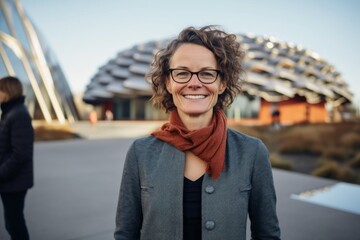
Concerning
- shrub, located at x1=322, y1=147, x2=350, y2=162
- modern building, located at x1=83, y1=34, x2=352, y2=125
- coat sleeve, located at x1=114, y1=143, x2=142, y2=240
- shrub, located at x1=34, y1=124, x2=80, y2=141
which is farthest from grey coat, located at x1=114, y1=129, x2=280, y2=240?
modern building, located at x1=83, y1=34, x2=352, y2=125

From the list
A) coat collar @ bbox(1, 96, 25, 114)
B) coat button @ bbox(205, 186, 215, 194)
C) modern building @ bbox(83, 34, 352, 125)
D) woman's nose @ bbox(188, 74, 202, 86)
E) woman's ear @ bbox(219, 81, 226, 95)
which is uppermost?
woman's nose @ bbox(188, 74, 202, 86)

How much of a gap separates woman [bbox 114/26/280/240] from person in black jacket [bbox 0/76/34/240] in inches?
68.6

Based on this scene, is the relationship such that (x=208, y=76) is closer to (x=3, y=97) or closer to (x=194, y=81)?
(x=194, y=81)

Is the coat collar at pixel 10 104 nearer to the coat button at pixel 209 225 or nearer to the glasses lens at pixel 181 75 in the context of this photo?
the glasses lens at pixel 181 75

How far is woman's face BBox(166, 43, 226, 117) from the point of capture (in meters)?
1.59

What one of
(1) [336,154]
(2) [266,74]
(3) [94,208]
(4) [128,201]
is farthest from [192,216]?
(2) [266,74]

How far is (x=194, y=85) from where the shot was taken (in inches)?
62.9

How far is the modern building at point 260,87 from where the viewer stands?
35.5 m

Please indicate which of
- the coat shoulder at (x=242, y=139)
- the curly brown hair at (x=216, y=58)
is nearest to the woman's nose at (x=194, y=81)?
the curly brown hair at (x=216, y=58)

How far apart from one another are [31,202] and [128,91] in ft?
103

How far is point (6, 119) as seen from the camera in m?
2.90

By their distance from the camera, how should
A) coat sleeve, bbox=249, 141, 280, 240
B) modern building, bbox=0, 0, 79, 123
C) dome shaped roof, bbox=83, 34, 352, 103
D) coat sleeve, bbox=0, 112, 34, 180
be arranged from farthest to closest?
dome shaped roof, bbox=83, 34, 352, 103 → modern building, bbox=0, 0, 79, 123 → coat sleeve, bbox=0, 112, 34, 180 → coat sleeve, bbox=249, 141, 280, 240

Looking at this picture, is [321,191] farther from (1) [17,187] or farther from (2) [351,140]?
(2) [351,140]

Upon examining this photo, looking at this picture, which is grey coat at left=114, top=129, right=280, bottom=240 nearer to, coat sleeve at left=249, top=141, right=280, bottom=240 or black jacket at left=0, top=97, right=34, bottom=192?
coat sleeve at left=249, top=141, right=280, bottom=240
